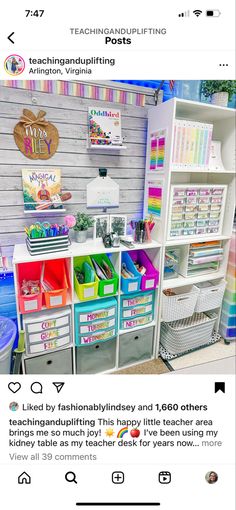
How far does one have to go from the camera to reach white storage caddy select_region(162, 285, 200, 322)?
1.48m

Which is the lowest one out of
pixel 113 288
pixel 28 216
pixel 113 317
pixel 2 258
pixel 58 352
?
pixel 58 352

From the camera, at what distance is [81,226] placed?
1342 mm

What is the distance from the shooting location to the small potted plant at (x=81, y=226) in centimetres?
134

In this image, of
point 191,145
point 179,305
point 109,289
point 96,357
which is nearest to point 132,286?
point 109,289

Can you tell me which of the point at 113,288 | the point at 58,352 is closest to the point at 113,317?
the point at 113,288

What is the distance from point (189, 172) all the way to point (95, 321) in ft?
3.07

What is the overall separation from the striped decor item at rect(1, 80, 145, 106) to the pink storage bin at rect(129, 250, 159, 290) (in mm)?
819

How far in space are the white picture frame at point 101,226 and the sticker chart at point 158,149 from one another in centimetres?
38
